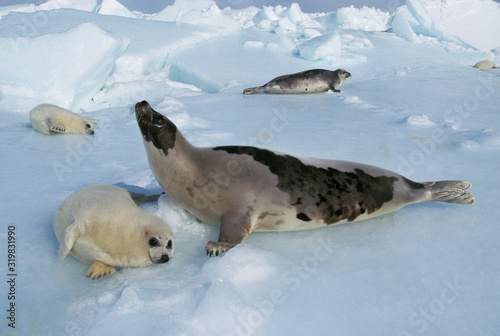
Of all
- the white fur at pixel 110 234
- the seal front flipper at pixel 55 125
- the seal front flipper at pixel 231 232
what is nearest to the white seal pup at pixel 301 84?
the seal front flipper at pixel 55 125

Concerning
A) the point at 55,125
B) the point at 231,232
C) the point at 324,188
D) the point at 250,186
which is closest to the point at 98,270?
the point at 231,232

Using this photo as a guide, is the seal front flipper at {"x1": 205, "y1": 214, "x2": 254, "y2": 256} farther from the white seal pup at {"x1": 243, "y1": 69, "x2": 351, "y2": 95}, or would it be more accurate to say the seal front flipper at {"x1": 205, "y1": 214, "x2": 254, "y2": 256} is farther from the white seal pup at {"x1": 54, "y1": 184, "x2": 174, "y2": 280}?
the white seal pup at {"x1": 243, "y1": 69, "x2": 351, "y2": 95}

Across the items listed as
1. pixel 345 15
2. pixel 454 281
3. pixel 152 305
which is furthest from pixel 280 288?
pixel 345 15

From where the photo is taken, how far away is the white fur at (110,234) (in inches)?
64.0

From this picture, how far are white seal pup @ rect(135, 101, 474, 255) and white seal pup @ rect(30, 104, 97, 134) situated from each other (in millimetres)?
2541

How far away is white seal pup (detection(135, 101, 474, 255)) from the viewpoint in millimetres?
1907

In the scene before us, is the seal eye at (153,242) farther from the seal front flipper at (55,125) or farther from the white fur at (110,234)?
the seal front flipper at (55,125)

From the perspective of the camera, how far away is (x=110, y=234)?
5.42ft

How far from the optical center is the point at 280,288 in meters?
1.52

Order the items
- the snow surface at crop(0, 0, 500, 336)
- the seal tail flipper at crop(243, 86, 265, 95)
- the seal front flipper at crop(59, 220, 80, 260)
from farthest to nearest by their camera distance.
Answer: the seal tail flipper at crop(243, 86, 265, 95) → the seal front flipper at crop(59, 220, 80, 260) → the snow surface at crop(0, 0, 500, 336)

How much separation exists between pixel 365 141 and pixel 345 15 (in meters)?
17.2

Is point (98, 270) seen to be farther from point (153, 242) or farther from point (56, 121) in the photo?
point (56, 121)

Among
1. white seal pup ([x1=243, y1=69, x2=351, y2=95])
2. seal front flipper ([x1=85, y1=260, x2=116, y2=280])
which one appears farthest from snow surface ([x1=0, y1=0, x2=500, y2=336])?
white seal pup ([x1=243, y1=69, x2=351, y2=95])

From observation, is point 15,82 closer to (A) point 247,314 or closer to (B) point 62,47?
(B) point 62,47
